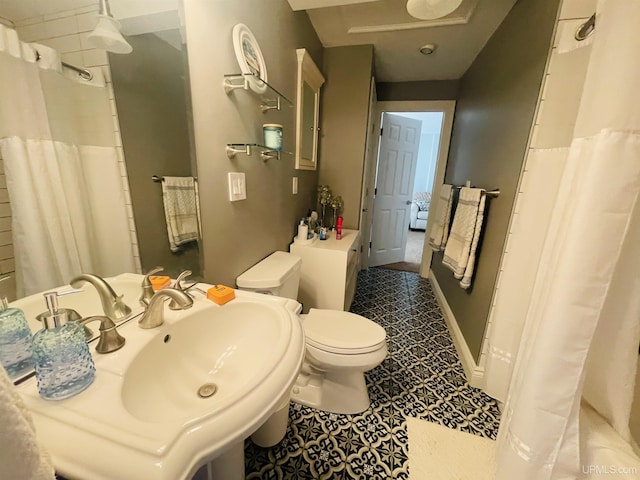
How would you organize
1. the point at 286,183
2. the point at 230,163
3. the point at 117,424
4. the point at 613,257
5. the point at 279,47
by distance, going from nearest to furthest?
the point at 117,424 → the point at 613,257 → the point at 230,163 → the point at 279,47 → the point at 286,183

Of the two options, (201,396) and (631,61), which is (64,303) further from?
(631,61)

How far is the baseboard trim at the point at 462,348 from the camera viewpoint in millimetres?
1590

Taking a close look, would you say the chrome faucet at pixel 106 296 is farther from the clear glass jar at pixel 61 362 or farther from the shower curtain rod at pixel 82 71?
the shower curtain rod at pixel 82 71

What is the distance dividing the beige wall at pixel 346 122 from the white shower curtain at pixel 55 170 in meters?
1.88

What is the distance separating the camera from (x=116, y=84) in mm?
703

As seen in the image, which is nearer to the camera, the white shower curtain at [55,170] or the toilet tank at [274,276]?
the white shower curtain at [55,170]

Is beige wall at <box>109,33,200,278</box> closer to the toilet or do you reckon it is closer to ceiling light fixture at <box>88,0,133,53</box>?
ceiling light fixture at <box>88,0,133,53</box>

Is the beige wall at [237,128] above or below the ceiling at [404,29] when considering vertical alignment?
below

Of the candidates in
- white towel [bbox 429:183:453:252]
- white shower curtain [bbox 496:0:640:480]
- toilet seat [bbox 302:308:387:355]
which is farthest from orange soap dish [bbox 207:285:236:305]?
white towel [bbox 429:183:453:252]

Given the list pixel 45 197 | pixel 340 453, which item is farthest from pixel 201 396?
pixel 340 453

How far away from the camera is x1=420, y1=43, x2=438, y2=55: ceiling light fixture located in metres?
2.07

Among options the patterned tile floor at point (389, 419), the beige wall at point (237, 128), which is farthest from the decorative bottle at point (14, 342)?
the patterned tile floor at point (389, 419)

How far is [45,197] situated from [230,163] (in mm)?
641

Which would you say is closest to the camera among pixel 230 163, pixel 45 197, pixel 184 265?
pixel 45 197
